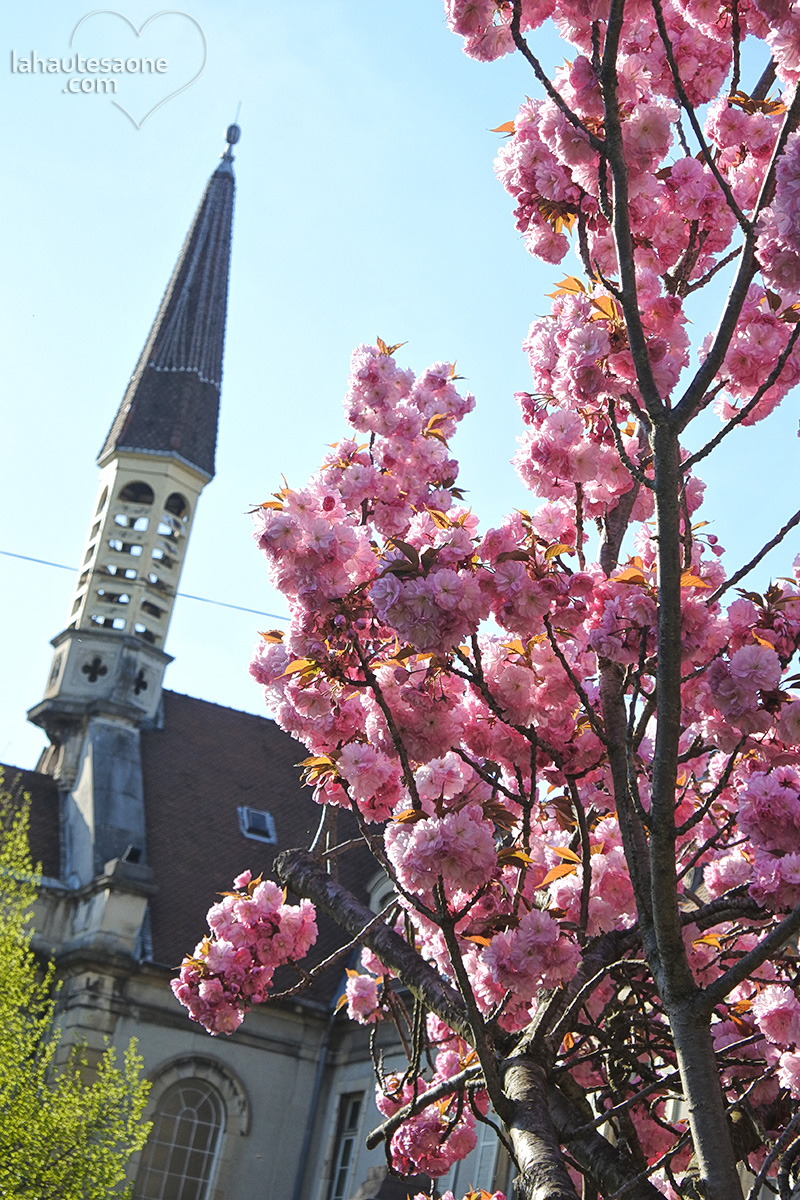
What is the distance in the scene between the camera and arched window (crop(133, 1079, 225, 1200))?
18.5 meters

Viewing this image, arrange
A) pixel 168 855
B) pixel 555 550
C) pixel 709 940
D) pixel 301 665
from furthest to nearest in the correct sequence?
pixel 168 855 < pixel 709 940 < pixel 301 665 < pixel 555 550

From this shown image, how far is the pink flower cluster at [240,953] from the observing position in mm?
5566

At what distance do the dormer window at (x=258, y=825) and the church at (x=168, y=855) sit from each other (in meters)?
0.04

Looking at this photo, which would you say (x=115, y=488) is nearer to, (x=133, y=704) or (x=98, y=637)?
(x=98, y=637)

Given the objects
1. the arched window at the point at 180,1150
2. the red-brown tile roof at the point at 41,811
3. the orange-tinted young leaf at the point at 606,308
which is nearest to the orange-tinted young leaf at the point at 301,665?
the orange-tinted young leaf at the point at 606,308

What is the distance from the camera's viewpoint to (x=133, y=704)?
22922 mm

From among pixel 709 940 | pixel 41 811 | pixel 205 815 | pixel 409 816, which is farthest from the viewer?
pixel 205 815

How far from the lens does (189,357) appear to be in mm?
28453

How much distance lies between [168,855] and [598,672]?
1770 cm

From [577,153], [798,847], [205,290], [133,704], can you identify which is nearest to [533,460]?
[577,153]

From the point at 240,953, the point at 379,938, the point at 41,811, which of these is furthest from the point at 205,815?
the point at 379,938

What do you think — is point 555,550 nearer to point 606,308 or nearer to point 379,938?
point 606,308

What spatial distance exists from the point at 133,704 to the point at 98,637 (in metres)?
1.73

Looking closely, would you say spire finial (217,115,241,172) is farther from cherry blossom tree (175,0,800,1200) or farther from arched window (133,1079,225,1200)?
cherry blossom tree (175,0,800,1200)
